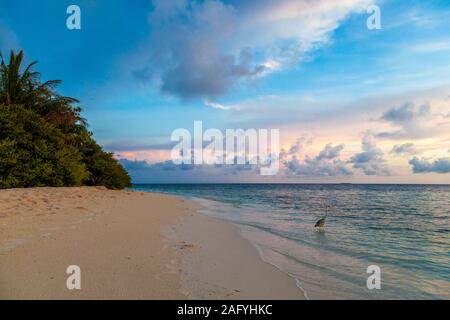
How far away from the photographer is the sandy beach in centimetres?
399

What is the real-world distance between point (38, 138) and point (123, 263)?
15563mm

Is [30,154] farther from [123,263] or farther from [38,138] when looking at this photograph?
[123,263]

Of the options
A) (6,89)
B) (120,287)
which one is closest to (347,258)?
(120,287)

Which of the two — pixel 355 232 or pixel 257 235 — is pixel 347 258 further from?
pixel 355 232

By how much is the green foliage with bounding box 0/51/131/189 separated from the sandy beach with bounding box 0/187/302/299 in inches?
308

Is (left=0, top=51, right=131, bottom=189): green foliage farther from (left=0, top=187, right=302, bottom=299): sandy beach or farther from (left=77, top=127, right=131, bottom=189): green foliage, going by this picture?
(left=0, top=187, right=302, bottom=299): sandy beach

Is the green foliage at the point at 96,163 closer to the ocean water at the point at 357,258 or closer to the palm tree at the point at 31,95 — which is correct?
the palm tree at the point at 31,95

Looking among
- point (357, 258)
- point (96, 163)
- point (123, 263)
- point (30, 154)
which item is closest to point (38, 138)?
point (30, 154)

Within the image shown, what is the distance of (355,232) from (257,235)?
15.7 ft

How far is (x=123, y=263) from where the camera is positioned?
5.07m

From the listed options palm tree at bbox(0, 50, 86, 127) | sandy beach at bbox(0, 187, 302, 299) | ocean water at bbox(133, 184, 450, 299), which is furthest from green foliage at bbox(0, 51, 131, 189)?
ocean water at bbox(133, 184, 450, 299)
